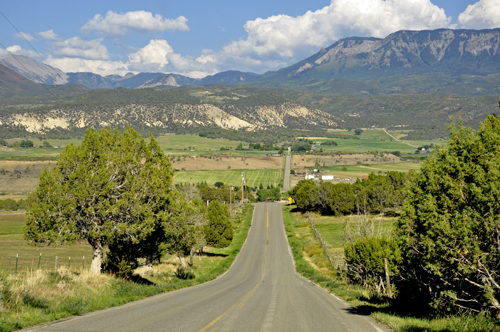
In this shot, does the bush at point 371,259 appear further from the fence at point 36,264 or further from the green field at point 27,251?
the green field at point 27,251

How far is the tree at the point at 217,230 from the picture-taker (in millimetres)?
66688

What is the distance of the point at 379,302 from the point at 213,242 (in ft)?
157

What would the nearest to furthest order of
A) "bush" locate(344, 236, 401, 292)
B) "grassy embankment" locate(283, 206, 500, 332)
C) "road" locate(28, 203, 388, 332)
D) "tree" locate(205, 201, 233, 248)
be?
1. "grassy embankment" locate(283, 206, 500, 332)
2. "road" locate(28, 203, 388, 332)
3. "bush" locate(344, 236, 401, 292)
4. "tree" locate(205, 201, 233, 248)

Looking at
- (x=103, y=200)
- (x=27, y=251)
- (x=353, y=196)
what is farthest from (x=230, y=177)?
(x=103, y=200)

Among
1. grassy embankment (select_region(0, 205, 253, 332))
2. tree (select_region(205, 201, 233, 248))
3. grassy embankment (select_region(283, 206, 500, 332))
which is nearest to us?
grassy embankment (select_region(283, 206, 500, 332))

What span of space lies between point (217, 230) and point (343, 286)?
4036 centimetres

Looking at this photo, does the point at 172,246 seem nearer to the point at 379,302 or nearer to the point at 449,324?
the point at 379,302

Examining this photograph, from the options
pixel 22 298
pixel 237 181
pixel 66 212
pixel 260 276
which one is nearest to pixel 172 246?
pixel 260 276

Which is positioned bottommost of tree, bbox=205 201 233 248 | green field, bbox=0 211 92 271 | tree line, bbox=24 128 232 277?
green field, bbox=0 211 92 271

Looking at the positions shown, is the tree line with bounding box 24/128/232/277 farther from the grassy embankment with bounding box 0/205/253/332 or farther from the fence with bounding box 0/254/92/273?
the fence with bounding box 0/254/92/273

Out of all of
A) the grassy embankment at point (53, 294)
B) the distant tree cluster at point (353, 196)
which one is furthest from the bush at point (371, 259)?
the distant tree cluster at point (353, 196)

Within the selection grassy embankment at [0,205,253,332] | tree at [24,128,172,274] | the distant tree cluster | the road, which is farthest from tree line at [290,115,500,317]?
the distant tree cluster

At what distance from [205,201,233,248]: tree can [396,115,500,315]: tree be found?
177 feet

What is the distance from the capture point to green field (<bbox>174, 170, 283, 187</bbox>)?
567 ft
